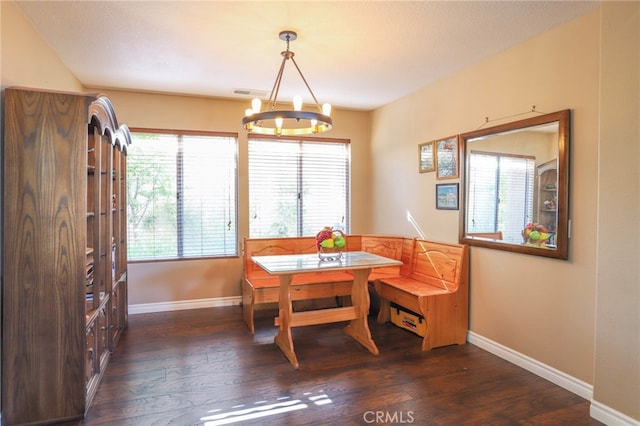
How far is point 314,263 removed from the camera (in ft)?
10.6

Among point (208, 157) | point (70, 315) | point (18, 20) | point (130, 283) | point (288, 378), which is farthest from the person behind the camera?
point (208, 157)

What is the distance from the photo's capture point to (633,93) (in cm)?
207

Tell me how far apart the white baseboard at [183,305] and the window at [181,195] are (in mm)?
562

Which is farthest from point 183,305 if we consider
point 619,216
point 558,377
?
point 619,216

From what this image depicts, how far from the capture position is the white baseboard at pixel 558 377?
2.16m

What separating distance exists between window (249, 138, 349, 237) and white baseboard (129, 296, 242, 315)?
2.92ft

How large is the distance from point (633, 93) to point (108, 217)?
145 inches

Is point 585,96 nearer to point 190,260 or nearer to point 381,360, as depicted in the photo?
point 381,360

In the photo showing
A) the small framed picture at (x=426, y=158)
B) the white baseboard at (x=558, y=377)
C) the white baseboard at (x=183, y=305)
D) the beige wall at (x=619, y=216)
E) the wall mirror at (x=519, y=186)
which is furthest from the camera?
the white baseboard at (x=183, y=305)

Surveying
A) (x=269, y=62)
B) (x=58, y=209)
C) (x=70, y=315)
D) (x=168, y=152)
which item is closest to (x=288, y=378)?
(x=70, y=315)

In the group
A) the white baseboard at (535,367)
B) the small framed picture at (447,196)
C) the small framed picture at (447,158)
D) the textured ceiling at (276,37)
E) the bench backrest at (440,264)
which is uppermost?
the textured ceiling at (276,37)

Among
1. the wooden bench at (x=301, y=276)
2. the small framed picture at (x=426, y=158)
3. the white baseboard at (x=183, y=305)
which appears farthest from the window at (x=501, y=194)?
the white baseboard at (x=183, y=305)

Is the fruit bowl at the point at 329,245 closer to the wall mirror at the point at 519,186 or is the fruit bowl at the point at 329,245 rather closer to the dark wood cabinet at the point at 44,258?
the wall mirror at the point at 519,186

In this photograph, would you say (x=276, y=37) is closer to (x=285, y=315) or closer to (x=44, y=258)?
(x=44, y=258)
